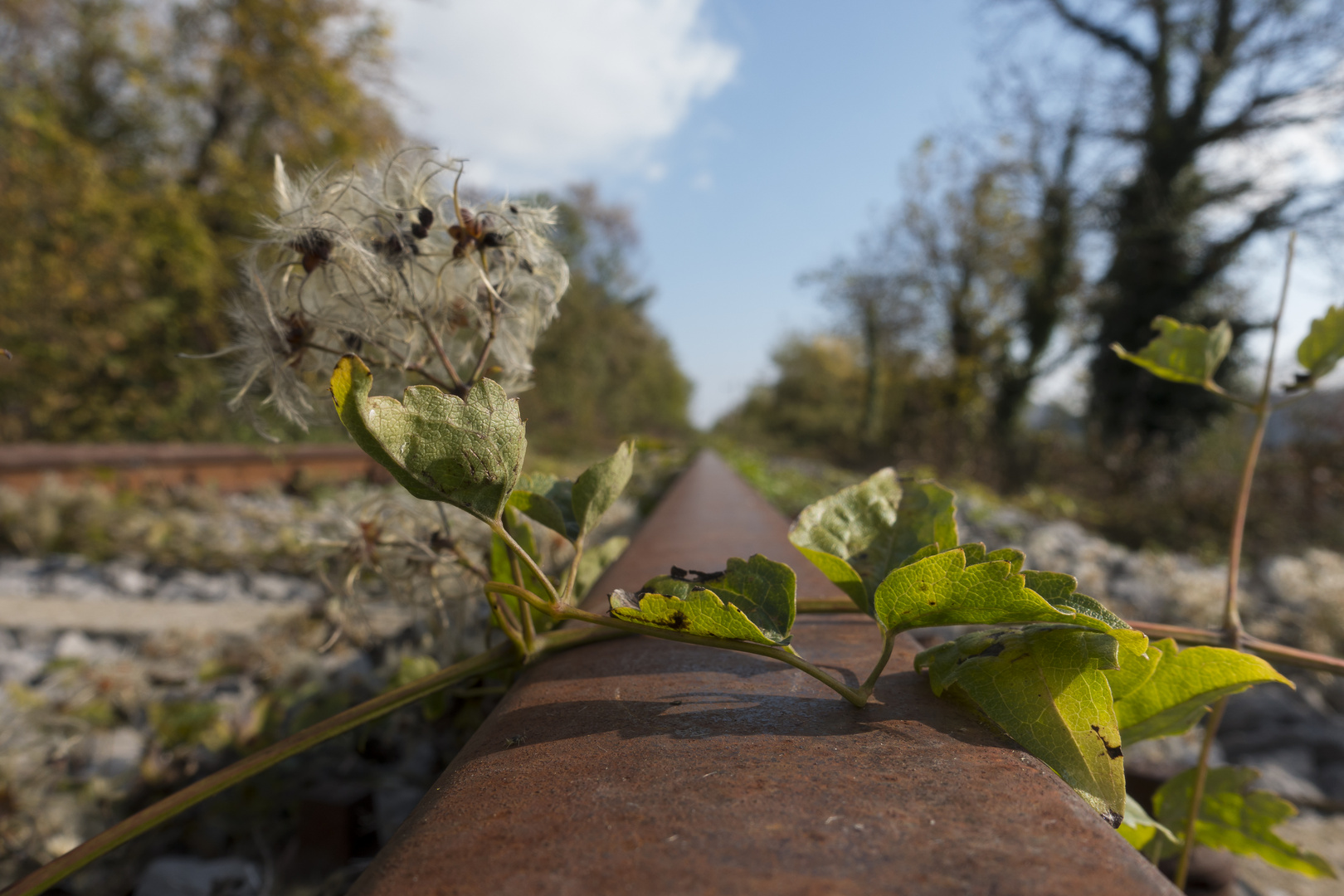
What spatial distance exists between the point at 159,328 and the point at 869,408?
69.1 ft

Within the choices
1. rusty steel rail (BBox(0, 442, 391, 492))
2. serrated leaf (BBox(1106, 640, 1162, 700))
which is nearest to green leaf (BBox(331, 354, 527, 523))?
serrated leaf (BBox(1106, 640, 1162, 700))

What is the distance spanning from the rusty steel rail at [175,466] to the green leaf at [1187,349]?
444cm

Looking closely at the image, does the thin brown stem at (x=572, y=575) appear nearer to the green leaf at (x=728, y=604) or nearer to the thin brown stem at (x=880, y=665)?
the green leaf at (x=728, y=604)

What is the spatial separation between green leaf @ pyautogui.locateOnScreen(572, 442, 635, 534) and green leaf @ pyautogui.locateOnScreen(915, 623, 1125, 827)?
0.30 metres

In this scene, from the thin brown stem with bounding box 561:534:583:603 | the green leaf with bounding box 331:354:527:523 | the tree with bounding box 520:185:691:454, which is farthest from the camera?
the tree with bounding box 520:185:691:454

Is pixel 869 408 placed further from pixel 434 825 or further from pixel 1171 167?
pixel 434 825

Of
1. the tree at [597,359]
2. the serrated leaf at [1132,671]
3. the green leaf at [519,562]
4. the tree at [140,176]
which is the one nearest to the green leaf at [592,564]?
the green leaf at [519,562]

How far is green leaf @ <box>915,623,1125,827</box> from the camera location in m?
0.43

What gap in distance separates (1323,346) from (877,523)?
0.64 meters

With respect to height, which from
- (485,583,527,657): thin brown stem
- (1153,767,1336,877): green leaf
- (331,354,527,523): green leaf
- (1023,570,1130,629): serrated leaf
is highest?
(331,354,527,523): green leaf

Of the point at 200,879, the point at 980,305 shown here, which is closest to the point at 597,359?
the point at 980,305


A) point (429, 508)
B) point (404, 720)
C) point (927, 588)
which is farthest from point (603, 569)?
point (927, 588)

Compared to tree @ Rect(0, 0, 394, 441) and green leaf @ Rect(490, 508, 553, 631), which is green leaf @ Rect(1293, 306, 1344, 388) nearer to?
green leaf @ Rect(490, 508, 553, 631)

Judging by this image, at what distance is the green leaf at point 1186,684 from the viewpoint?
521 mm
